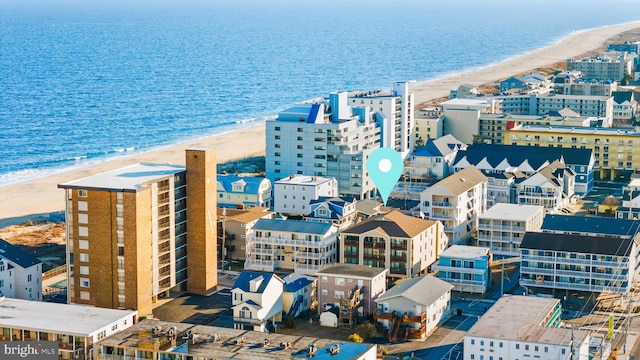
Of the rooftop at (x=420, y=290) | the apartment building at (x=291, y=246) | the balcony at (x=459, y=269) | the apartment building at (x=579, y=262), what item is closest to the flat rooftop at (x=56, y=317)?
the rooftop at (x=420, y=290)

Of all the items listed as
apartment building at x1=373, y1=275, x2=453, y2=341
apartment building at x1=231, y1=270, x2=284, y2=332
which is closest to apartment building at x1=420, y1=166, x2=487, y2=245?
apartment building at x1=373, y1=275, x2=453, y2=341

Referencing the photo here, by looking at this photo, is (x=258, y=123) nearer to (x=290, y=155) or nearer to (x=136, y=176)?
(x=290, y=155)

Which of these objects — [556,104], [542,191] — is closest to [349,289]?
[542,191]

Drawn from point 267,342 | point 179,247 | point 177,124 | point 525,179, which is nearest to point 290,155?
point 525,179

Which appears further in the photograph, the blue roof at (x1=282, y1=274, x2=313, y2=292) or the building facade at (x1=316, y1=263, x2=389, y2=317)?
the blue roof at (x1=282, y1=274, x2=313, y2=292)

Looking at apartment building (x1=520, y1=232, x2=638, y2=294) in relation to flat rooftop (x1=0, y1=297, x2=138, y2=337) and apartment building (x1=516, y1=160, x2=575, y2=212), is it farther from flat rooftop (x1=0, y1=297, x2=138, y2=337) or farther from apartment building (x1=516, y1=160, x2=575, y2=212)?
flat rooftop (x1=0, y1=297, x2=138, y2=337)

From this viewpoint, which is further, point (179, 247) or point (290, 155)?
point (290, 155)
